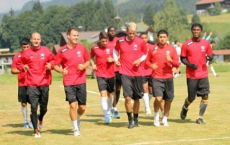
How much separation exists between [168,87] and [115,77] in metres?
2.51

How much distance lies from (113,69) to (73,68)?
2.58m

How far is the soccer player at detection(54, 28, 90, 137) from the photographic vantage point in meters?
12.5

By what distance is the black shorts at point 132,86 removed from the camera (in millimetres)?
Answer: 13570

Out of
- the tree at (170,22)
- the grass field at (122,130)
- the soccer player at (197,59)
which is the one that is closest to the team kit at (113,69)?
the soccer player at (197,59)

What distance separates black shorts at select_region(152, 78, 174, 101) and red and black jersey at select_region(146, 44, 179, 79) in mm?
103

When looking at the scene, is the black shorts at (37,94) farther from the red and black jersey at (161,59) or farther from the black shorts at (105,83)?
the red and black jersey at (161,59)

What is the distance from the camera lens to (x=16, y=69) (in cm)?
1324

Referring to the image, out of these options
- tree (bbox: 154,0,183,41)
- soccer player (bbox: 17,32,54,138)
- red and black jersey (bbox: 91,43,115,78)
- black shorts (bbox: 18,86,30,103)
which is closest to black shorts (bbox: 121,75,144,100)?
red and black jersey (bbox: 91,43,115,78)

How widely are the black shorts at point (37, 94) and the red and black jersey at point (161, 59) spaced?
8.67 ft

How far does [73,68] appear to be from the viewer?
41.0 ft

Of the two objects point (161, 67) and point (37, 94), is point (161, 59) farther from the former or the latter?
point (37, 94)

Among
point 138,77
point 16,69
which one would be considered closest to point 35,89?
point 16,69

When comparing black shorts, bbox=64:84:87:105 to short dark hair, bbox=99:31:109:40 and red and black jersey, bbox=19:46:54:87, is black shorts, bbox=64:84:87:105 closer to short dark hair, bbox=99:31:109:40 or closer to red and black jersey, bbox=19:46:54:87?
red and black jersey, bbox=19:46:54:87

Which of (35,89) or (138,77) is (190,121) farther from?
(35,89)
